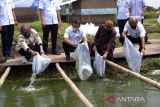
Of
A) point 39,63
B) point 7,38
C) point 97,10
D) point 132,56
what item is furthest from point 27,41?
point 97,10

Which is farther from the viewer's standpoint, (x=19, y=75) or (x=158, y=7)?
(x=158, y=7)

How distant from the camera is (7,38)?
31.4ft

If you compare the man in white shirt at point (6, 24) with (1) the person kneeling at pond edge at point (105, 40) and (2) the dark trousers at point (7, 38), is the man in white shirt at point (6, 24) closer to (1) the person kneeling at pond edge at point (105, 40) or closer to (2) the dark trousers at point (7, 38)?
(2) the dark trousers at point (7, 38)

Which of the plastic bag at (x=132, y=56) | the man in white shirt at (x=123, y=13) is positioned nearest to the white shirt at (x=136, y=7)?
the man in white shirt at (x=123, y=13)

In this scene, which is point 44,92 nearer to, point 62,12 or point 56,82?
point 56,82

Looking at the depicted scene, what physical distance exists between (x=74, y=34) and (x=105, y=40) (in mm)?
649

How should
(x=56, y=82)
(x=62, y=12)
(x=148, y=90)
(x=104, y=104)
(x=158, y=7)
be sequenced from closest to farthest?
(x=104, y=104)
(x=148, y=90)
(x=56, y=82)
(x=62, y=12)
(x=158, y=7)

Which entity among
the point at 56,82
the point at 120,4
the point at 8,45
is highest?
the point at 120,4

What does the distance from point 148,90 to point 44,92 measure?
72.1 inches

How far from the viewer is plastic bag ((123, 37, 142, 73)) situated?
28.9 feet

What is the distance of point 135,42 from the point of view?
385 inches

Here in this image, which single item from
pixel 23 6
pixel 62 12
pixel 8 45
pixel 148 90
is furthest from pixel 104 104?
pixel 62 12

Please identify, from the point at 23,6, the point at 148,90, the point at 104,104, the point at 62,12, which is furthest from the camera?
the point at 62,12

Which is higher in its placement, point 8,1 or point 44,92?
A: point 8,1
